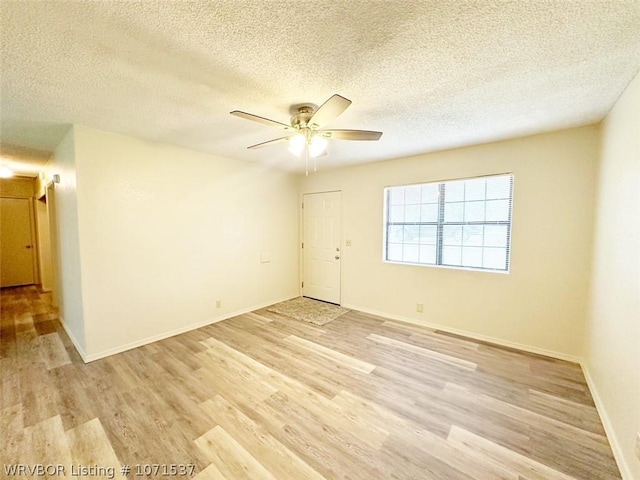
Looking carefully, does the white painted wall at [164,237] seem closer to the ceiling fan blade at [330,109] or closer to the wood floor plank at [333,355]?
the wood floor plank at [333,355]

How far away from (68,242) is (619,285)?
5226mm

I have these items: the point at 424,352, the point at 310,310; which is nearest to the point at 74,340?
the point at 310,310

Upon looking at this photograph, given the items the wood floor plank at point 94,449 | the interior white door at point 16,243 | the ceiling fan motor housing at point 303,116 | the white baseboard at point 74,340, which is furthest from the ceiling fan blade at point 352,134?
the interior white door at point 16,243

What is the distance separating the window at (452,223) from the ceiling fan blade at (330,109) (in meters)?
2.32

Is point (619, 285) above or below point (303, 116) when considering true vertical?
below

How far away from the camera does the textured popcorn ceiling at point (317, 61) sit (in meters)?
1.23

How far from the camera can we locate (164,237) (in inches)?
130

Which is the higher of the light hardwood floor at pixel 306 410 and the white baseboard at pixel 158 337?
the white baseboard at pixel 158 337

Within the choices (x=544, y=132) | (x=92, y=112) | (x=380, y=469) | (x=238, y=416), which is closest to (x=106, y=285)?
(x=92, y=112)

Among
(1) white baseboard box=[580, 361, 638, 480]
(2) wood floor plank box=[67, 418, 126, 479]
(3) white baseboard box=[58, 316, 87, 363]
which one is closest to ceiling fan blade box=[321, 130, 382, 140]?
(1) white baseboard box=[580, 361, 638, 480]

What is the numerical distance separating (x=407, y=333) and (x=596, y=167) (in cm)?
265

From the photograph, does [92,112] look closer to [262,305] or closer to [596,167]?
[262,305]

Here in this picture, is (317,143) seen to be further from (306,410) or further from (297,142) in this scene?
(306,410)

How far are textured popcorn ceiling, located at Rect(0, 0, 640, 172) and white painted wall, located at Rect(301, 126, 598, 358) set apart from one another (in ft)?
1.31
